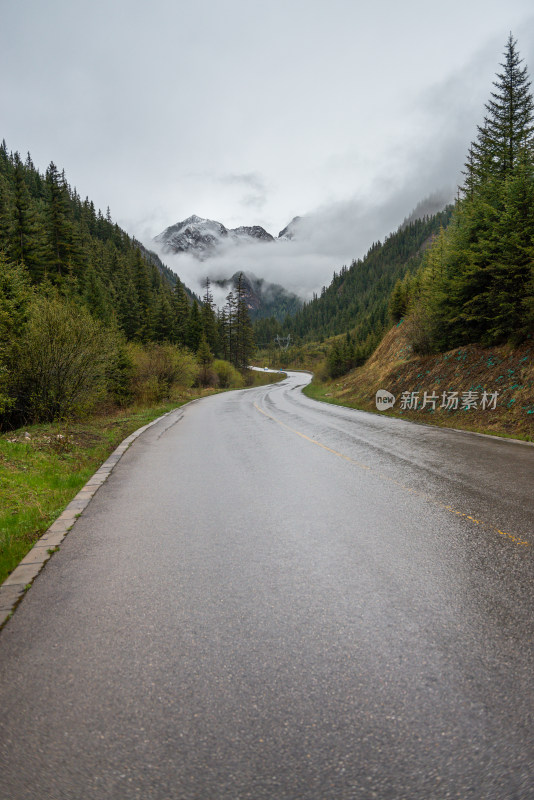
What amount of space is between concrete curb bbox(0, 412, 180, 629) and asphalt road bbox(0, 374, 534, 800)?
0.44 ft

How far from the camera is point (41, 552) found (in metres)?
4.18

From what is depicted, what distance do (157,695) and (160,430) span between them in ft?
40.0

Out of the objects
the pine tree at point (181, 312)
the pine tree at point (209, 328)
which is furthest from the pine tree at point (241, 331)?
the pine tree at point (181, 312)

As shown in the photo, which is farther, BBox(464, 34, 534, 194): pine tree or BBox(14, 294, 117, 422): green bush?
BBox(464, 34, 534, 194): pine tree

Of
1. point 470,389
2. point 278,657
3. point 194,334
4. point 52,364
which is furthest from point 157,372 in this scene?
point 194,334

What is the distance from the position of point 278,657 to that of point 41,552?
3.06 m

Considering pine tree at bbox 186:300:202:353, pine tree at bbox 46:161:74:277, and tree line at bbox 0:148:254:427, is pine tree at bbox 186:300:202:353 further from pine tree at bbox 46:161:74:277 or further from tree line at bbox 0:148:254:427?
pine tree at bbox 46:161:74:277

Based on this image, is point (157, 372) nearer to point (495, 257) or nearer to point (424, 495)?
point (495, 257)

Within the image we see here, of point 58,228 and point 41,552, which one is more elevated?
point 58,228

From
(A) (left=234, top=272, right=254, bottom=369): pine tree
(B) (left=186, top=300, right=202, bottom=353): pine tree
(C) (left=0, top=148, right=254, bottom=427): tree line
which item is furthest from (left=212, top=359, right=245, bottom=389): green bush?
(A) (left=234, top=272, right=254, bottom=369): pine tree

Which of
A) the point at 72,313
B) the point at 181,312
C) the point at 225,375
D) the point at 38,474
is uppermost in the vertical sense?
the point at 181,312

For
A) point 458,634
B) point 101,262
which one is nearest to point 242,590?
point 458,634

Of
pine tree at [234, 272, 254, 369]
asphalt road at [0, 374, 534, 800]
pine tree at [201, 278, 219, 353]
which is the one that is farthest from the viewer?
pine tree at [234, 272, 254, 369]

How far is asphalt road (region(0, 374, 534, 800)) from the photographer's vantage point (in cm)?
176
